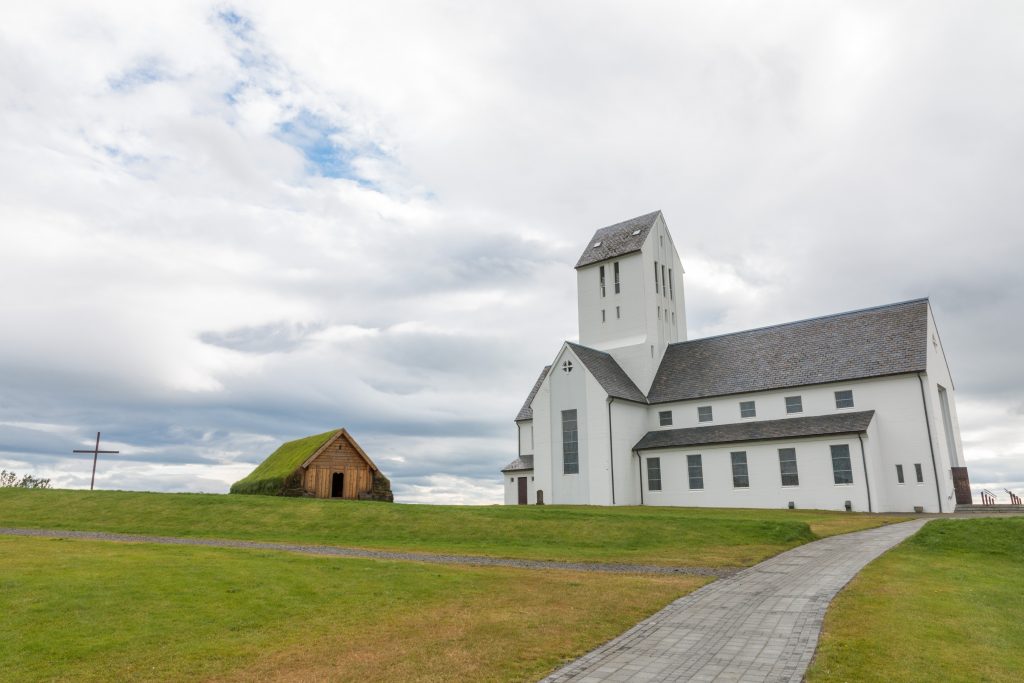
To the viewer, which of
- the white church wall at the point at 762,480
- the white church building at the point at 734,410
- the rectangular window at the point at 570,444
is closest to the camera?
the white church wall at the point at 762,480

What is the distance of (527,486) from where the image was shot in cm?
5294

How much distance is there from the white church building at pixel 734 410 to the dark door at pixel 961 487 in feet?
0.30

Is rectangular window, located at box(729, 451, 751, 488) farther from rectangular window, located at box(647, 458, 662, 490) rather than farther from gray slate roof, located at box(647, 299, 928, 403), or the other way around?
rectangular window, located at box(647, 458, 662, 490)

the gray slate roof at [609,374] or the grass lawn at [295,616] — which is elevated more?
the gray slate roof at [609,374]

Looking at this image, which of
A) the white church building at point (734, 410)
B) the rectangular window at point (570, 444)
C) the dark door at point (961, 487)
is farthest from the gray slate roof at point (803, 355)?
the dark door at point (961, 487)

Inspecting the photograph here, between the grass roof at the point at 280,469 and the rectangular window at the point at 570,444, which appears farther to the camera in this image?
the rectangular window at the point at 570,444

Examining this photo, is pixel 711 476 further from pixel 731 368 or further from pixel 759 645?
pixel 759 645

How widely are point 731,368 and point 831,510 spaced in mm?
12891

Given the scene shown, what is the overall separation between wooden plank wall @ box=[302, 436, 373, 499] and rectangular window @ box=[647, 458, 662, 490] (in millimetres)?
19725

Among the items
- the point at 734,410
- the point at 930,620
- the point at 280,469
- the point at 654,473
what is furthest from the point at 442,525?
the point at 734,410

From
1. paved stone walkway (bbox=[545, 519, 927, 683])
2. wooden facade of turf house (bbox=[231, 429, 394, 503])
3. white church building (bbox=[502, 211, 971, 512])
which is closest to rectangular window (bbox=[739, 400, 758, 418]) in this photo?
white church building (bbox=[502, 211, 971, 512])

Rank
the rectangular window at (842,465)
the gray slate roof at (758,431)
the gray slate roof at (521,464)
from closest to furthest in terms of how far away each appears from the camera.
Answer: the rectangular window at (842,465) → the gray slate roof at (758,431) → the gray slate roof at (521,464)

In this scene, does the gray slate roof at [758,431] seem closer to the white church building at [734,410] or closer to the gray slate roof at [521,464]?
the white church building at [734,410]

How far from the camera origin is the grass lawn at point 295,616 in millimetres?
9469
